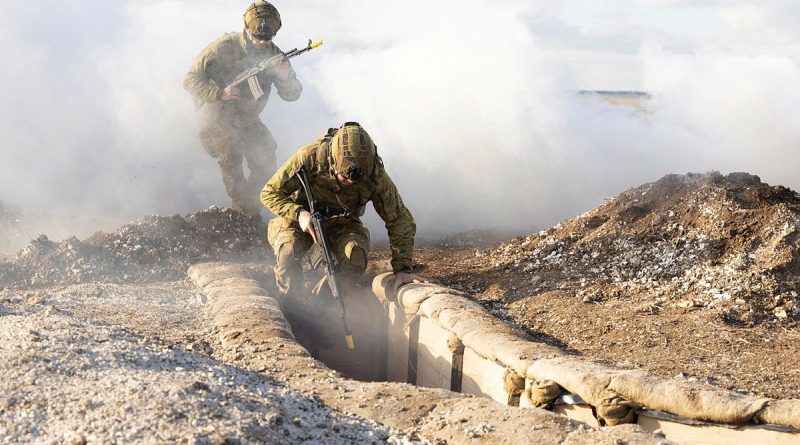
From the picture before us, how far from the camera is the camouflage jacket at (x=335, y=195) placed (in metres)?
6.30

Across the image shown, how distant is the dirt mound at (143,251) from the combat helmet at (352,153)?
2.37 m

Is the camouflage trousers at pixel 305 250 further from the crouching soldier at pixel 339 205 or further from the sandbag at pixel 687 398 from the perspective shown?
the sandbag at pixel 687 398

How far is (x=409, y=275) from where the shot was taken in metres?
6.45

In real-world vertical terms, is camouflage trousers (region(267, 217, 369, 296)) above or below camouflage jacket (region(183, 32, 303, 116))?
below

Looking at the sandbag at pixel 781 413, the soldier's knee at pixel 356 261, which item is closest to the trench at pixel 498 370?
the sandbag at pixel 781 413

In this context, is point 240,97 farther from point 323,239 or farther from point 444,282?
point 323,239

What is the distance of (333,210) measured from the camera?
6590 millimetres

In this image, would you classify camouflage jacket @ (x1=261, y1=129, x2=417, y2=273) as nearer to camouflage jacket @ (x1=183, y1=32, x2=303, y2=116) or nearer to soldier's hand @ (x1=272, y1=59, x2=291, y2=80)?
soldier's hand @ (x1=272, y1=59, x2=291, y2=80)

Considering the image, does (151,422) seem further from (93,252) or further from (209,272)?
(93,252)

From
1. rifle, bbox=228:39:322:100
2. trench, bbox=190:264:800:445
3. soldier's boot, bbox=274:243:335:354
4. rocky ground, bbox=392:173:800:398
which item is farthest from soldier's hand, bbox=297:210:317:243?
rifle, bbox=228:39:322:100

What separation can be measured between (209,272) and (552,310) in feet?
8.89

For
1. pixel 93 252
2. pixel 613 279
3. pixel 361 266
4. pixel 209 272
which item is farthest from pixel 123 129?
pixel 613 279

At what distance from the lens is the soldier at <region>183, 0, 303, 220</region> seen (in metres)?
8.45

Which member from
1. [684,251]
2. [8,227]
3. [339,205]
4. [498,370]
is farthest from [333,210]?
[8,227]
